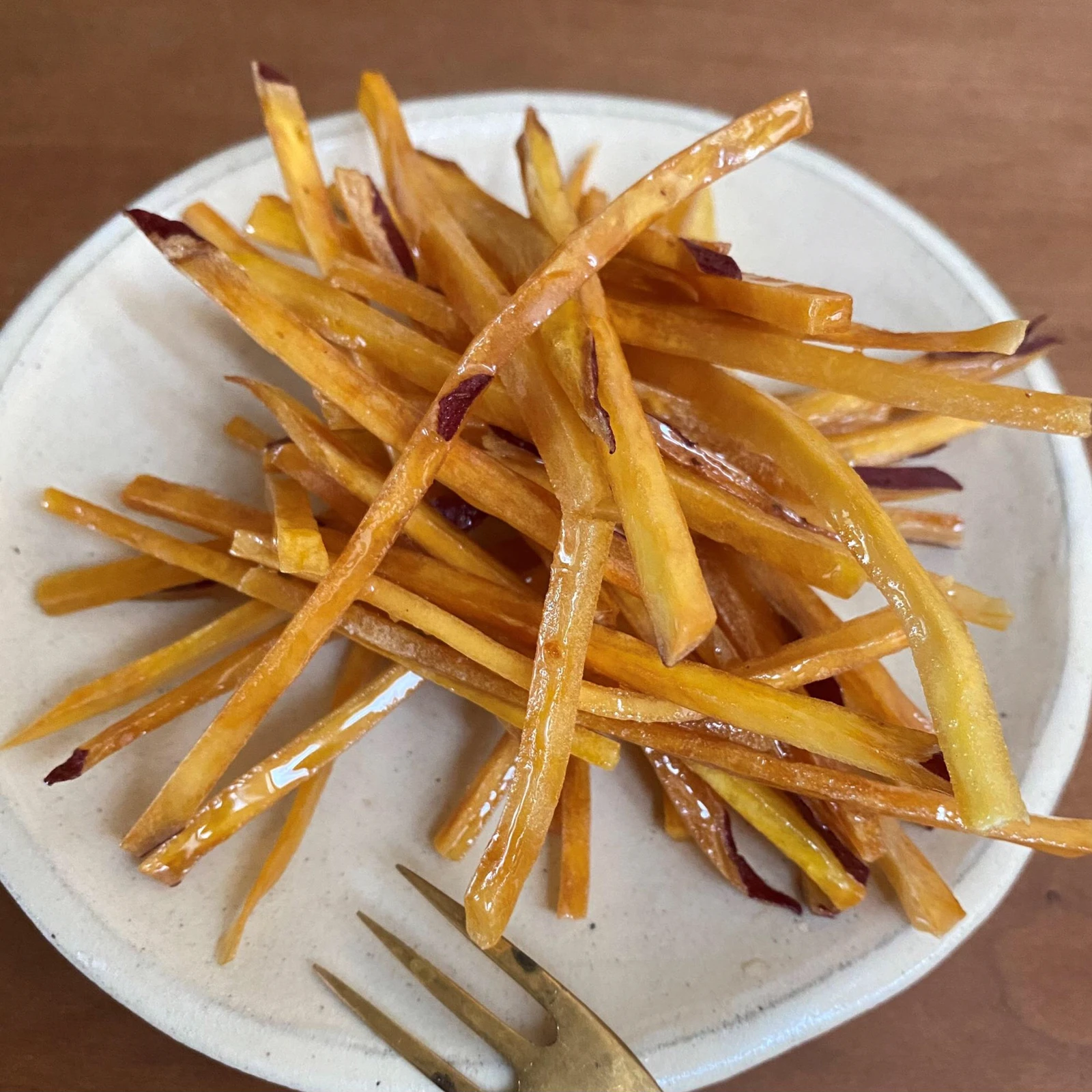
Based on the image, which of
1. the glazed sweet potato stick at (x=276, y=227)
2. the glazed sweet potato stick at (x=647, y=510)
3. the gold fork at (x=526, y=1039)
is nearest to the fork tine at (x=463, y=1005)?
the gold fork at (x=526, y=1039)

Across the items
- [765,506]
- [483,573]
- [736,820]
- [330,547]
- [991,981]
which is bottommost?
[991,981]

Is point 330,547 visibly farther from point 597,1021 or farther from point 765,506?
point 597,1021

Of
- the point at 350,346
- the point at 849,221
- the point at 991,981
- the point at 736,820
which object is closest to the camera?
the point at 350,346

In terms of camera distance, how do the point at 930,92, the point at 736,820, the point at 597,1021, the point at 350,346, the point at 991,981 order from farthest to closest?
the point at 930,92, the point at 991,981, the point at 736,820, the point at 350,346, the point at 597,1021

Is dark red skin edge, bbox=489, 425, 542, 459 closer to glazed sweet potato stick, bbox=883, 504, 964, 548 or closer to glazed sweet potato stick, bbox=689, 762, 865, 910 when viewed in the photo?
glazed sweet potato stick, bbox=689, 762, 865, 910

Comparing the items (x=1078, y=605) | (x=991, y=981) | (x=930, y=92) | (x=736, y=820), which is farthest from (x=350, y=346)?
(x=930, y=92)

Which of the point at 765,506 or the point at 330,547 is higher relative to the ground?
the point at 330,547

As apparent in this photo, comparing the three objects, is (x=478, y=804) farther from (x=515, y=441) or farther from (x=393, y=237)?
(x=393, y=237)

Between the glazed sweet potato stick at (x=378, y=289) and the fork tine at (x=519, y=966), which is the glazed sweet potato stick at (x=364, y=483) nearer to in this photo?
the glazed sweet potato stick at (x=378, y=289)
